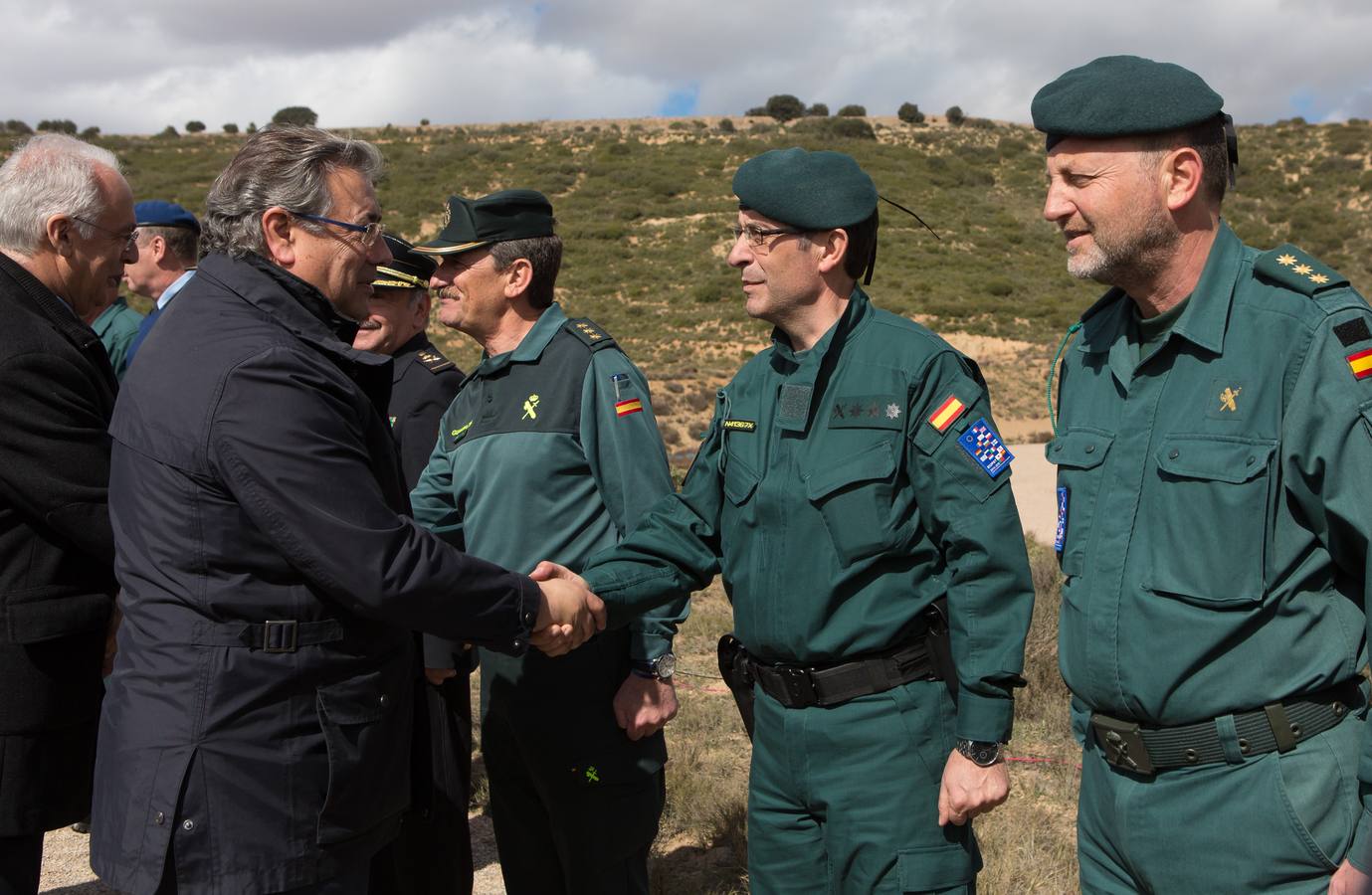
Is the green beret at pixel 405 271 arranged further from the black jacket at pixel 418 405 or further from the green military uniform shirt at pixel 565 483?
the green military uniform shirt at pixel 565 483

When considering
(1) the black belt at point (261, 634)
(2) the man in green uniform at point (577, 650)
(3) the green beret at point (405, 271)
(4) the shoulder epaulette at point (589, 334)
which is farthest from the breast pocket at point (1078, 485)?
(3) the green beret at point (405, 271)

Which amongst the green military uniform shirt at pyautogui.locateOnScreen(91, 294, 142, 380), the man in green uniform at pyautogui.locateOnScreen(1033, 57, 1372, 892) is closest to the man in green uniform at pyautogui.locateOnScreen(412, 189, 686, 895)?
the man in green uniform at pyautogui.locateOnScreen(1033, 57, 1372, 892)

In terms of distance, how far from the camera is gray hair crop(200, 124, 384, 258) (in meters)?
2.58

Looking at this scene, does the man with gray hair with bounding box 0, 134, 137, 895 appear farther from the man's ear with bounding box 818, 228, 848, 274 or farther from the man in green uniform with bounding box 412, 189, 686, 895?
the man's ear with bounding box 818, 228, 848, 274

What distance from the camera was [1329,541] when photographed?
2018 millimetres

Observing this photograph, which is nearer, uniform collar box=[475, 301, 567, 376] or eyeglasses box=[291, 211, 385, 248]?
eyeglasses box=[291, 211, 385, 248]

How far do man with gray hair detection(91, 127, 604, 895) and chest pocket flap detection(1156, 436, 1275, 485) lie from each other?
1.51m

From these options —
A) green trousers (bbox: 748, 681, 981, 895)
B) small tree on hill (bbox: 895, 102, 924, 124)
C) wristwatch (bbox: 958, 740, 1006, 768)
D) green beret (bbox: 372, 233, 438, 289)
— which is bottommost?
green trousers (bbox: 748, 681, 981, 895)

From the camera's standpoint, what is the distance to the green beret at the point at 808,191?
2773 millimetres

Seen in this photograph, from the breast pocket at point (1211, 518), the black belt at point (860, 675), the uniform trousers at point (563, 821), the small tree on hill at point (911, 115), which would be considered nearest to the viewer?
the breast pocket at point (1211, 518)

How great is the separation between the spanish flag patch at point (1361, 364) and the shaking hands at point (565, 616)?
5.79 feet

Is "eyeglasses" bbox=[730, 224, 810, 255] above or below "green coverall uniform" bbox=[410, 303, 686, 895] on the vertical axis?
above

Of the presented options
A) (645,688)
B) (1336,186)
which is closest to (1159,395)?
(645,688)

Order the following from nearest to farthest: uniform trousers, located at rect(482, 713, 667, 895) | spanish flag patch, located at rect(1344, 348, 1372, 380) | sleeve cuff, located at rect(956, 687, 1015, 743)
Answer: spanish flag patch, located at rect(1344, 348, 1372, 380)
sleeve cuff, located at rect(956, 687, 1015, 743)
uniform trousers, located at rect(482, 713, 667, 895)
